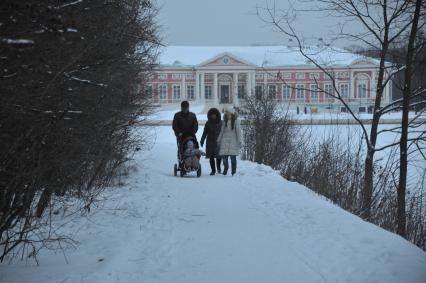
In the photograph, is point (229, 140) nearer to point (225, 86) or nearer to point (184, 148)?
point (184, 148)

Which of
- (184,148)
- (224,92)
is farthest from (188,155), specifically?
(224,92)

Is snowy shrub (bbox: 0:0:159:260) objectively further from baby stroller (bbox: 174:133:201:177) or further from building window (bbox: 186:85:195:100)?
building window (bbox: 186:85:195:100)

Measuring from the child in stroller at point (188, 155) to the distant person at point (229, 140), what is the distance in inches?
26.5

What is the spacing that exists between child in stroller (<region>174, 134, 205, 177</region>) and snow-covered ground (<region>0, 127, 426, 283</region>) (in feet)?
12.6

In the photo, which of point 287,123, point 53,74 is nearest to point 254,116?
point 287,123

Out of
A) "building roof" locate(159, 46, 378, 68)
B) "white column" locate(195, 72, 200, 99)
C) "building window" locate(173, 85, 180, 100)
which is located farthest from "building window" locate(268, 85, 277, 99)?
"white column" locate(195, 72, 200, 99)

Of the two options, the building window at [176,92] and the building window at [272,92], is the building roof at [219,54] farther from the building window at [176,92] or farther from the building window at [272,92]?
the building window at [272,92]

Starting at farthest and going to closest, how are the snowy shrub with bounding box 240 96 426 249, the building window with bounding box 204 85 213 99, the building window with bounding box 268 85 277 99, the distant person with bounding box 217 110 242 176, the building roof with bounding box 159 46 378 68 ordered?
the building window with bounding box 204 85 213 99, the building roof with bounding box 159 46 378 68, the building window with bounding box 268 85 277 99, the distant person with bounding box 217 110 242 176, the snowy shrub with bounding box 240 96 426 249

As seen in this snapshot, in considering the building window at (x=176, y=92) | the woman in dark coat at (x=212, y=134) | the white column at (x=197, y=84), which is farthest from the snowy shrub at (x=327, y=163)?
the white column at (x=197, y=84)

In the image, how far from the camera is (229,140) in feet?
46.9

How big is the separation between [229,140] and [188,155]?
1.25 metres

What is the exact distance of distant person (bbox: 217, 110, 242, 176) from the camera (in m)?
14.2

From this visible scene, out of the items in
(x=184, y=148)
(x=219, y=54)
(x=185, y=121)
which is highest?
(x=219, y=54)

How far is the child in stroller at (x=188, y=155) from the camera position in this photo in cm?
1370
